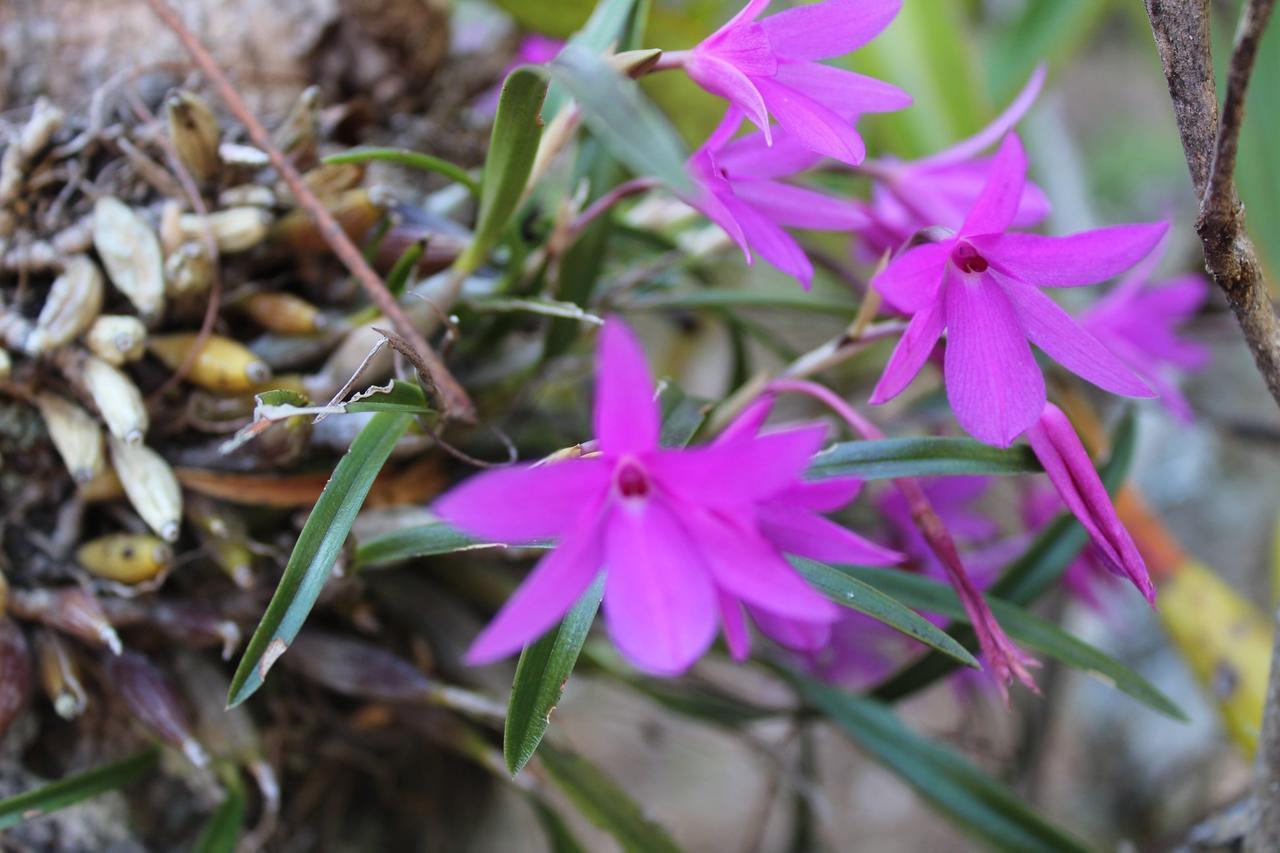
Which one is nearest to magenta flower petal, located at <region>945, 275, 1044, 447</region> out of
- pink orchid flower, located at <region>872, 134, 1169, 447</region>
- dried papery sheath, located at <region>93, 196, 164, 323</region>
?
pink orchid flower, located at <region>872, 134, 1169, 447</region>

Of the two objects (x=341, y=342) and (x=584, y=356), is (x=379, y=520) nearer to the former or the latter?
(x=341, y=342)

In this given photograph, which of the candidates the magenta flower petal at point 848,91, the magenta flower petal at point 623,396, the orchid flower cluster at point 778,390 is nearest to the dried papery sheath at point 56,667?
the orchid flower cluster at point 778,390

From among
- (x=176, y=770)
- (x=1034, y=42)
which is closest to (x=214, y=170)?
(x=176, y=770)

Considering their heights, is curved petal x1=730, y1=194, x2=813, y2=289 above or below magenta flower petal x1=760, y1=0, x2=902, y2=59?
below

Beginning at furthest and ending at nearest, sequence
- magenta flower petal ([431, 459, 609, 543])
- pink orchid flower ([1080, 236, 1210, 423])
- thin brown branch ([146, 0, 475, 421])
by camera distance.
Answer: pink orchid flower ([1080, 236, 1210, 423])
thin brown branch ([146, 0, 475, 421])
magenta flower petal ([431, 459, 609, 543])

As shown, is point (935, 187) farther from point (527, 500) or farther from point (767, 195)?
point (527, 500)

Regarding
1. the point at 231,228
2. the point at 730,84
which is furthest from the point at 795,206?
the point at 231,228

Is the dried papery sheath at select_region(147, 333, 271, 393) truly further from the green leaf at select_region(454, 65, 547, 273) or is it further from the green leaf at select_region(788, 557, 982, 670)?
the green leaf at select_region(788, 557, 982, 670)
